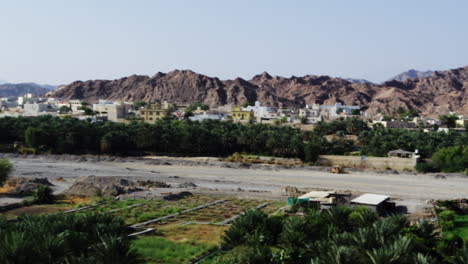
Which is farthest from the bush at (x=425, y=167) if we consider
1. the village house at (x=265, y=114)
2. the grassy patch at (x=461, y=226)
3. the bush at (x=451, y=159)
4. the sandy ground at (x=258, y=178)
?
the village house at (x=265, y=114)

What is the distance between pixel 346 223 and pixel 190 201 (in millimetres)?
14335

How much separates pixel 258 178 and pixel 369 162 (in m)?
14.4

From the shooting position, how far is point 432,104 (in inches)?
6654

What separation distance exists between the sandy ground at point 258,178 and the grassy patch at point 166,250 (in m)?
17.1

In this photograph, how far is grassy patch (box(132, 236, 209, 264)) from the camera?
54.3 feet

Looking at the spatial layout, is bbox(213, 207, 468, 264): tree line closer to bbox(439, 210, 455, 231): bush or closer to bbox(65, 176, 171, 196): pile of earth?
bbox(439, 210, 455, 231): bush

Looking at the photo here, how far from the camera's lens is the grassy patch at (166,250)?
16.5m

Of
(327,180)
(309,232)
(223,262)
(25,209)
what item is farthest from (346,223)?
(327,180)

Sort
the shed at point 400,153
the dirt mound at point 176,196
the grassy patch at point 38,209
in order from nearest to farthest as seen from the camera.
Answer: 1. the grassy patch at point 38,209
2. the dirt mound at point 176,196
3. the shed at point 400,153

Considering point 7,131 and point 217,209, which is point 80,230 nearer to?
point 217,209

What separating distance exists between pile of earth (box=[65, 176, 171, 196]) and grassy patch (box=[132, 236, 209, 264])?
1568 centimetres

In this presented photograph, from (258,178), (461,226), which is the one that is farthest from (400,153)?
(461,226)

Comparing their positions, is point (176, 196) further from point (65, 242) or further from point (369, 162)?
point (369, 162)

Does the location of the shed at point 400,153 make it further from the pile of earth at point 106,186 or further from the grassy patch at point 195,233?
the grassy patch at point 195,233
